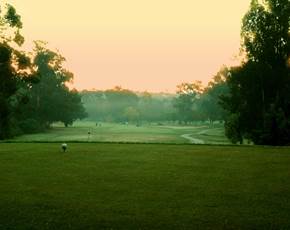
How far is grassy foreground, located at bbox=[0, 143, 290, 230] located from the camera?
396 inches

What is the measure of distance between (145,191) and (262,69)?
31.7 metres

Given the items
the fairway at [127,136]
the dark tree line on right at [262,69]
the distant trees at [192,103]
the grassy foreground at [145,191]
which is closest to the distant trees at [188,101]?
the distant trees at [192,103]

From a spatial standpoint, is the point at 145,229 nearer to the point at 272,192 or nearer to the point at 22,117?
the point at 272,192

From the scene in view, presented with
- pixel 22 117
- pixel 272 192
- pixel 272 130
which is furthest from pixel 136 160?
pixel 22 117

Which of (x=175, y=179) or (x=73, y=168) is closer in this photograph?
(x=175, y=179)

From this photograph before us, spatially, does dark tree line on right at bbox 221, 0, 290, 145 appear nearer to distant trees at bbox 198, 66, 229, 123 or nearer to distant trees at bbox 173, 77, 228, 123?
distant trees at bbox 198, 66, 229, 123

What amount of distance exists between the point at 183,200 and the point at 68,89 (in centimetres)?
9730

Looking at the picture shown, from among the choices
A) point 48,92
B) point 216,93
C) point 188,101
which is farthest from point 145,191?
point 188,101

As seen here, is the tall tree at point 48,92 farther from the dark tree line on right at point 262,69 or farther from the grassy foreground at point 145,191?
the grassy foreground at point 145,191

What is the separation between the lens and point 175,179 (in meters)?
15.6

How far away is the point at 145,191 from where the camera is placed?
43.9 feet

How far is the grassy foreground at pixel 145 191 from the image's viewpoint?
1005cm

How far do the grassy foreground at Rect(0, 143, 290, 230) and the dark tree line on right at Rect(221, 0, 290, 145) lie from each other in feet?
64.7

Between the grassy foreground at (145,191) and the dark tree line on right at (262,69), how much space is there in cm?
1972
